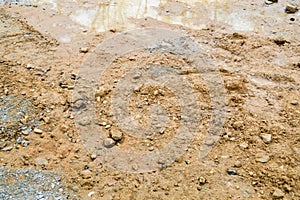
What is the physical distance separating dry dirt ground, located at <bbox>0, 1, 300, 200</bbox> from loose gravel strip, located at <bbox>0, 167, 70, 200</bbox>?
29mm

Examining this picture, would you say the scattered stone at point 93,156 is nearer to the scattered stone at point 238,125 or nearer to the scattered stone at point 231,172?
the scattered stone at point 231,172

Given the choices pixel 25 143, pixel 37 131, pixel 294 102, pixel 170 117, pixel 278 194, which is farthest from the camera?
pixel 294 102

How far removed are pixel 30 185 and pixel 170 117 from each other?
145 centimetres

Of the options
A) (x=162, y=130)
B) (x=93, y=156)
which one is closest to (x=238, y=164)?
(x=162, y=130)

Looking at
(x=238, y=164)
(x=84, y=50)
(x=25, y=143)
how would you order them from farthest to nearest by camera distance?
(x=84, y=50) → (x=25, y=143) → (x=238, y=164)

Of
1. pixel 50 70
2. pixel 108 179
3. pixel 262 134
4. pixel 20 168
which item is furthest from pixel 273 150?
pixel 50 70

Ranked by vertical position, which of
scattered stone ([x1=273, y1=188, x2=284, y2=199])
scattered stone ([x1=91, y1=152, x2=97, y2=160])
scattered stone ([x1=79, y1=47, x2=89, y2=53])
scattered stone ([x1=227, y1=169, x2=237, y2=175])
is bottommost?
scattered stone ([x1=273, y1=188, x2=284, y2=199])

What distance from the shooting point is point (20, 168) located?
2729 millimetres

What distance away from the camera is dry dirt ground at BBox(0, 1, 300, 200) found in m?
2.64

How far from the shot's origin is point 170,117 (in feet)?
10.6

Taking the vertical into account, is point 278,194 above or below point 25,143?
below

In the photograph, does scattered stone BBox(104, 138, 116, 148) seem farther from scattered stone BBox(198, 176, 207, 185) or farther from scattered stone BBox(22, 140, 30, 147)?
scattered stone BBox(198, 176, 207, 185)

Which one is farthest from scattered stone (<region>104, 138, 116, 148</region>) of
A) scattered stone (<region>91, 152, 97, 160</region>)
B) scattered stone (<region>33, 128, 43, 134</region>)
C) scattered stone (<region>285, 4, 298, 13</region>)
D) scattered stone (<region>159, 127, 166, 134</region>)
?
scattered stone (<region>285, 4, 298, 13</region>)

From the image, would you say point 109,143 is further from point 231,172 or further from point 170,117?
point 231,172
